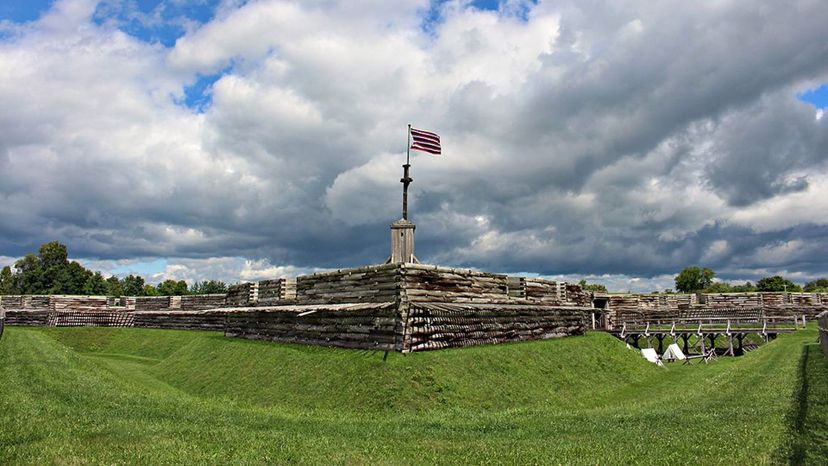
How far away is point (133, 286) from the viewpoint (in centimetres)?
10531

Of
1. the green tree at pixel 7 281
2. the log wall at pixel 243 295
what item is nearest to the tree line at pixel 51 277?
the green tree at pixel 7 281

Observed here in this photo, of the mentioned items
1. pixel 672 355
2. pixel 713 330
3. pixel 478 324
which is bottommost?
pixel 672 355

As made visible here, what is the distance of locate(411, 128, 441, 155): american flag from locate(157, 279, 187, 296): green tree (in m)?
94.1

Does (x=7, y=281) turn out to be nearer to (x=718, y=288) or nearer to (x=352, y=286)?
(x=352, y=286)

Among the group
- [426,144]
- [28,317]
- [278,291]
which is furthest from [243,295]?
[28,317]

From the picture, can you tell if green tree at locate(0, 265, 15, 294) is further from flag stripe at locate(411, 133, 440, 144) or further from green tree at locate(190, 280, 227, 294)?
flag stripe at locate(411, 133, 440, 144)

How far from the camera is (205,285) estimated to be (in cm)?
10850

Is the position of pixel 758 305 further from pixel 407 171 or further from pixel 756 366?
pixel 407 171

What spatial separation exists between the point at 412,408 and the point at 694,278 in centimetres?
12655

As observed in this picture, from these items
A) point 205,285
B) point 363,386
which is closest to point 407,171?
point 363,386

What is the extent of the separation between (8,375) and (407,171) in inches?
664

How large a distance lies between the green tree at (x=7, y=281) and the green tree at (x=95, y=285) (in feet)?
39.9

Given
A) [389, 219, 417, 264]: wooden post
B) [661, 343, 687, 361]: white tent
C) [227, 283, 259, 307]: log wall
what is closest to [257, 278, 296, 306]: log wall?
[227, 283, 259, 307]: log wall

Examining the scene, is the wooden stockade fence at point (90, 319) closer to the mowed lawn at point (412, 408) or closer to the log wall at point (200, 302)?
the log wall at point (200, 302)
